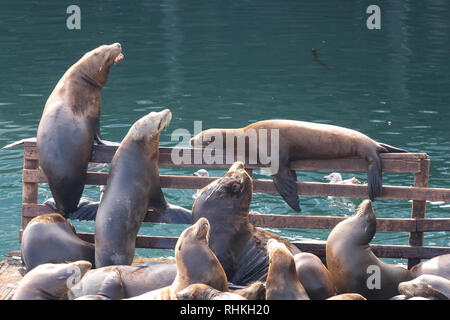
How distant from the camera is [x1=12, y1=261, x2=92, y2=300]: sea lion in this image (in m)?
3.61

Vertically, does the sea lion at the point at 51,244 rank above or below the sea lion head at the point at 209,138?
below

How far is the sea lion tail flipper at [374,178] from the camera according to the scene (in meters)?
4.88

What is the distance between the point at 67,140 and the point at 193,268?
6.51 ft

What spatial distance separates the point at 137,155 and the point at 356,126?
6709 millimetres

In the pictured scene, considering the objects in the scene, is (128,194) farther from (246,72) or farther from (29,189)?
(246,72)

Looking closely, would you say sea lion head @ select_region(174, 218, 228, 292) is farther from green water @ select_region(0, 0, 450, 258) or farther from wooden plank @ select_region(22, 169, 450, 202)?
green water @ select_region(0, 0, 450, 258)

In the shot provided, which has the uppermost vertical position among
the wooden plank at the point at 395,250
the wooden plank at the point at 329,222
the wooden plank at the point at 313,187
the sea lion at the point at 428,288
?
the wooden plank at the point at 313,187

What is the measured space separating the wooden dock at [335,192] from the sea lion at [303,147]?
0.20 feet

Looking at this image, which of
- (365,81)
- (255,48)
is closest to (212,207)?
(365,81)
